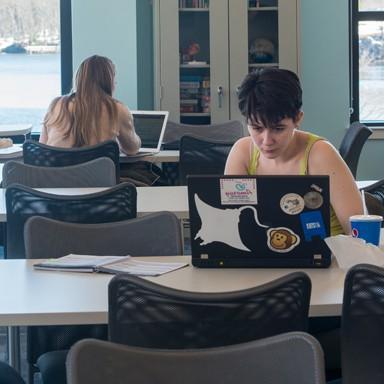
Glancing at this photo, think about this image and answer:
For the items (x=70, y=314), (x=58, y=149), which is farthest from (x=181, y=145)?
(x=70, y=314)

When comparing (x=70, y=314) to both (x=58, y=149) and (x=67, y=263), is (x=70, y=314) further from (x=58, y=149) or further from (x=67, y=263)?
(x=58, y=149)

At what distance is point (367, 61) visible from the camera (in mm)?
8102

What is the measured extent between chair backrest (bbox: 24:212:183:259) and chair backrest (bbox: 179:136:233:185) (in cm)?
247

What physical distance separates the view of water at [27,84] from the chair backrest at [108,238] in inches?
203

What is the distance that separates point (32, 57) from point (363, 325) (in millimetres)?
6236

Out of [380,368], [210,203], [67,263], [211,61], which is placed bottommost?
[380,368]

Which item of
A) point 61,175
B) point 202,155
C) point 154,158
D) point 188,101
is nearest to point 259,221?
point 61,175

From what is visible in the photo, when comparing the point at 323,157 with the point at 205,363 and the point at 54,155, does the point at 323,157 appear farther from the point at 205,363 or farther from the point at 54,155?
the point at 54,155

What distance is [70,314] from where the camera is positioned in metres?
2.21

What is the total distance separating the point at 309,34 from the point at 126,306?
620 centimetres

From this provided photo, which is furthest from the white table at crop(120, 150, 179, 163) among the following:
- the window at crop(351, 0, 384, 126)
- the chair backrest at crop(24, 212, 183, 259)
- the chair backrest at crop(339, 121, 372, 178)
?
the chair backrest at crop(24, 212, 183, 259)

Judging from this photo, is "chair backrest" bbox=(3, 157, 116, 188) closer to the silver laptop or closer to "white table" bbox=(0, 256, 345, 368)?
"white table" bbox=(0, 256, 345, 368)

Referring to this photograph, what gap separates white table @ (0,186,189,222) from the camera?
148 inches

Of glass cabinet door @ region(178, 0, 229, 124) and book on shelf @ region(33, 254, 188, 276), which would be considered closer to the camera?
book on shelf @ region(33, 254, 188, 276)
